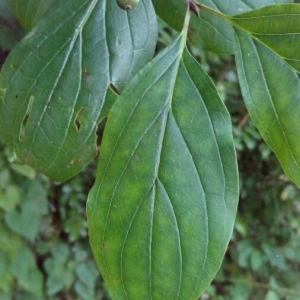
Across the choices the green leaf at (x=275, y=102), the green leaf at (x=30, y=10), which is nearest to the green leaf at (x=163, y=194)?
the green leaf at (x=275, y=102)

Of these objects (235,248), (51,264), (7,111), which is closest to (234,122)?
(235,248)

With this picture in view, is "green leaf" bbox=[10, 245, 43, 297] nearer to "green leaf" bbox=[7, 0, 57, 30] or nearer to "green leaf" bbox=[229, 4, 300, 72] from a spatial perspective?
"green leaf" bbox=[7, 0, 57, 30]

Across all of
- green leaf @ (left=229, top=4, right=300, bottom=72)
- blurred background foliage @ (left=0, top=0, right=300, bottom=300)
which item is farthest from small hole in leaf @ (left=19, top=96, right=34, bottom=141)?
blurred background foliage @ (left=0, top=0, right=300, bottom=300)

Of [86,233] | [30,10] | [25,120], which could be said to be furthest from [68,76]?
[86,233]

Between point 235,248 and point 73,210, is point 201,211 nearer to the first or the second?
point 73,210

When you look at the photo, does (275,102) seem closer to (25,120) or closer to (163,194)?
(163,194)

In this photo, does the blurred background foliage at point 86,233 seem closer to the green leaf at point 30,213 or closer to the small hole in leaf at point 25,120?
the green leaf at point 30,213
